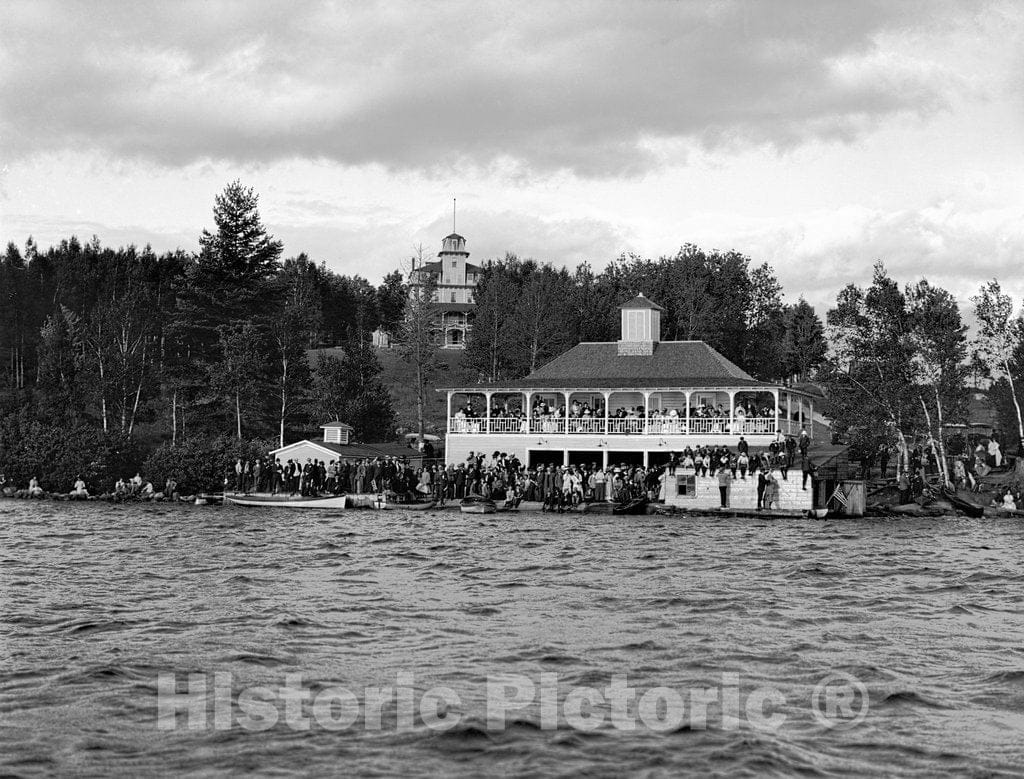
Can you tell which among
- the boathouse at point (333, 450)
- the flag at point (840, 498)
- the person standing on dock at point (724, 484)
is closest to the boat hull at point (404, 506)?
the boathouse at point (333, 450)

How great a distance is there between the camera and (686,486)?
43.3 meters

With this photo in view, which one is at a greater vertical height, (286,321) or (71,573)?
→ (286,321)

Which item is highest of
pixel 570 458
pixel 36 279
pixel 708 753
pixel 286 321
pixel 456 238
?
pixel 456 238

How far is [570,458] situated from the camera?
53219mm

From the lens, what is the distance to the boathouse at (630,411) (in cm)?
4856

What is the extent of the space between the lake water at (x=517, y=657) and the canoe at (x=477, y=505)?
1171cm

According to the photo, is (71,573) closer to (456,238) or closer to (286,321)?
(286,321)

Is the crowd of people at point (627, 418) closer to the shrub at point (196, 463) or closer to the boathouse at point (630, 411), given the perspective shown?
the boathouse at point (630, 411)

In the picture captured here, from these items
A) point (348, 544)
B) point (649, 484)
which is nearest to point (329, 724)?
point (348, 544)

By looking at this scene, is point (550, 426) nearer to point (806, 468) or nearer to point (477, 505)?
point (477, 505)

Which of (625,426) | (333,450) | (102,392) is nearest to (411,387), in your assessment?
(102,392)

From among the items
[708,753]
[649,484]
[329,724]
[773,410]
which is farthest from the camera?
[773,410]

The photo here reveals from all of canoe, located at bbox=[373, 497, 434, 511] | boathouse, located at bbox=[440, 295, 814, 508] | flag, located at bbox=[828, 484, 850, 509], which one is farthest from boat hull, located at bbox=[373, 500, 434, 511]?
flag, located at bbox=[828, 484, 850, 509]

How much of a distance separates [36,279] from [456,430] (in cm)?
5483
